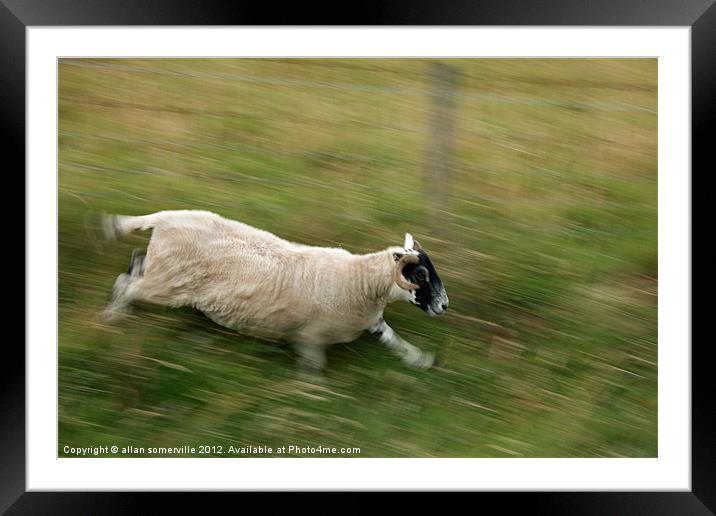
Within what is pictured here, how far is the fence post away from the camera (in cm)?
552

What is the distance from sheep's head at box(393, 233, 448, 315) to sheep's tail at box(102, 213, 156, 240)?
182 centimetres

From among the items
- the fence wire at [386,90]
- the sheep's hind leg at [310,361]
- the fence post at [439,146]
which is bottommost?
the sheep's hind leg at [310,361]

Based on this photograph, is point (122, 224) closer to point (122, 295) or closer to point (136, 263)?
point (136, 263)

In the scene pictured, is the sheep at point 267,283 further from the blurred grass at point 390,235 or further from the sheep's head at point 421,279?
the blurred grass at point 390,235

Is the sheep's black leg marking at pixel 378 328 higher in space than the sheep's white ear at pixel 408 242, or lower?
lower

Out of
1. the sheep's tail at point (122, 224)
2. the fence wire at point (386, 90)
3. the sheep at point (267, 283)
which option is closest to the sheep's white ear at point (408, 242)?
the sheep at point (267, 283)

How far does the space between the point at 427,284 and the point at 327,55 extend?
173cm

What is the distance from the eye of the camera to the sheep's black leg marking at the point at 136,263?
521 cm

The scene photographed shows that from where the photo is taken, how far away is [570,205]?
218 inches

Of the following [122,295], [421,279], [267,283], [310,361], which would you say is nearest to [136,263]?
[122,295]

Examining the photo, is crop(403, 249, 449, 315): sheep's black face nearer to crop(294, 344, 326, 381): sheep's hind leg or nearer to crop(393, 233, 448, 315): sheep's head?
crop(393, 233, 448, 315): sheep's head

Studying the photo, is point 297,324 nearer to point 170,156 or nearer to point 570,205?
point 170,156

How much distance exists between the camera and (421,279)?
502cm

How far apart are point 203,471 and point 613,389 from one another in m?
3.00
